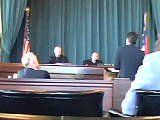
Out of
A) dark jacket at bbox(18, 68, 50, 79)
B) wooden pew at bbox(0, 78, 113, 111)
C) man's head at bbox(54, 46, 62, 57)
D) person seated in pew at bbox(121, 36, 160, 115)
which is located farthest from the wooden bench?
man's head at bbox(54, 46, 62, 57)

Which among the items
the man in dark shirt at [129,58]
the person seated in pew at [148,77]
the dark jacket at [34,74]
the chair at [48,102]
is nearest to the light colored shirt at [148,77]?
the person seated in pew at [148,77]

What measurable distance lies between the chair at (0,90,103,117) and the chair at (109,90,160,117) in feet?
0.95

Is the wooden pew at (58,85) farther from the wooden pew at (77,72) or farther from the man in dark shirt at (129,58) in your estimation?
the wooden pew at (77,72)

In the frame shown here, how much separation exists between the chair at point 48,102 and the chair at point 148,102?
0.29 m

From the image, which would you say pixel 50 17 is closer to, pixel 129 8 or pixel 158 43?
pixel 129 8

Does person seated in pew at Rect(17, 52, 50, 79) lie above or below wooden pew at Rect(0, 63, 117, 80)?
above

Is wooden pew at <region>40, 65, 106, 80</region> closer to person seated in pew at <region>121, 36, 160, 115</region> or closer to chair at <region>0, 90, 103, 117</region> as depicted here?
person seated in pew at <region>121, 36, 160, 115</region>

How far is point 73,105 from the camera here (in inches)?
95.9

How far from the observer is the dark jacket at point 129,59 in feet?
18.7

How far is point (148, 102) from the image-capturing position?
2.65m

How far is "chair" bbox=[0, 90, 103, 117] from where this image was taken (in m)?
2.39

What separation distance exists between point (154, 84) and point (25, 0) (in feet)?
26.5

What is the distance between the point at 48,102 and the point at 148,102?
26.6 inches

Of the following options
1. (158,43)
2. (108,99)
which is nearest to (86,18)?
(108,99)
